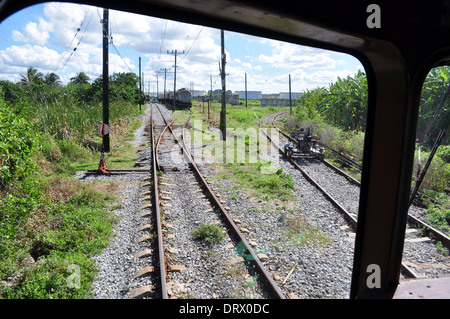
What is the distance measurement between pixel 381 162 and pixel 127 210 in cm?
622

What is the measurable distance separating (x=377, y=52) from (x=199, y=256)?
4279 millimetres

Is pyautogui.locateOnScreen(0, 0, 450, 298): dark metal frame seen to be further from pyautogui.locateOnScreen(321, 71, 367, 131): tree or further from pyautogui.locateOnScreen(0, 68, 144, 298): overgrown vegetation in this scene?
pyautogui.locateOnScreen(321, 71, 367, 131): tree

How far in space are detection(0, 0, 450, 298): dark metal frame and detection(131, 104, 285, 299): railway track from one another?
2100 millimetres

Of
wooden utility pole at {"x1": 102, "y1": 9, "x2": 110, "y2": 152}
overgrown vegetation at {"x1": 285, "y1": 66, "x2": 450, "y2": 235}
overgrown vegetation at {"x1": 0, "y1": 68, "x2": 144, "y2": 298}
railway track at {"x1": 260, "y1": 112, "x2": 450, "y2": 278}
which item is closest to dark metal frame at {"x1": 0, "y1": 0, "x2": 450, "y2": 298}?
railway track at {"x1": 260, "y1": 112, "x2": 450, "y2": 278}

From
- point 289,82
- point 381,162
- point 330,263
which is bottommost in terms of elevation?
point 330,263

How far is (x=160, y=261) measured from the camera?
4.93 metres

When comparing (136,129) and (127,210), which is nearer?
(127,210)

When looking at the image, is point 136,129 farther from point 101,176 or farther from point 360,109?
point 360,109

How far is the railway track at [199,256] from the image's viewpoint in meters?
4.48

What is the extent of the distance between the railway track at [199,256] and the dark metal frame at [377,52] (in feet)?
6.89

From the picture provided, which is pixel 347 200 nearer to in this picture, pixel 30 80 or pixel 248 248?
pixel 248 248

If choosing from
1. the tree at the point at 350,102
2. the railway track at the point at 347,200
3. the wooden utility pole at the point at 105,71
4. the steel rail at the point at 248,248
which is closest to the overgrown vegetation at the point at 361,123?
the tree at the point at 350,102

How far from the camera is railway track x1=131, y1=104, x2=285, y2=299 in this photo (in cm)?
448
